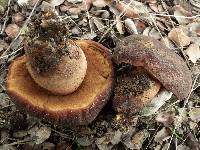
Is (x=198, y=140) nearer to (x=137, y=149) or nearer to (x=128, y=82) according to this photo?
(x=137, y=149)

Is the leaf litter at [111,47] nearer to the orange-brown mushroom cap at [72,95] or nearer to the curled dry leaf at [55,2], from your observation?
the curled dry leaf at [55,2]

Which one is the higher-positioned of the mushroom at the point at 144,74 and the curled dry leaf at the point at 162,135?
the mushroom at the point at 144,74

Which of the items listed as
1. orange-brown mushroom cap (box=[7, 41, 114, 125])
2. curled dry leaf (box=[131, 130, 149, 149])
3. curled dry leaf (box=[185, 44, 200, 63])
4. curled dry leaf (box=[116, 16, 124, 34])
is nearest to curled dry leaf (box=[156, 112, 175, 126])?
curled dry leaf (box=[131, 130, 149, 149])

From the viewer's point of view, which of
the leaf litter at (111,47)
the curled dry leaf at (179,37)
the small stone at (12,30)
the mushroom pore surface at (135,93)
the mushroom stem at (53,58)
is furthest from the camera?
the curled dry leaf at (179,37)

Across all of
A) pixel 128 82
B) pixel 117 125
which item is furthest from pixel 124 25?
pixel 117 125

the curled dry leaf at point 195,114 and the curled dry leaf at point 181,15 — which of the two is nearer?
the curled dry leaf at point 195,114

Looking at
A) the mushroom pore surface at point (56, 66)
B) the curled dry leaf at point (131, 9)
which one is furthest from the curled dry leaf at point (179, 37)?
the mushroom pore surface at point (56, 66)

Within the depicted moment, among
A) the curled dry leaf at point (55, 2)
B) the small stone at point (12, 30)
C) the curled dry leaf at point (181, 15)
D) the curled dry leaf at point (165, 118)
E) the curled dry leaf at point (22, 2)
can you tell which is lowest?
the curled dry leaf at point (165, 118)
